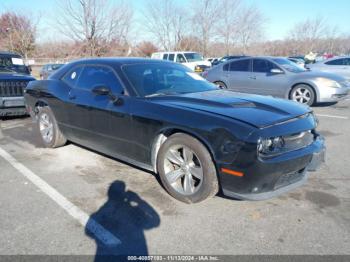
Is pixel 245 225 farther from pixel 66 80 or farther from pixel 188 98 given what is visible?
pixel 66 80

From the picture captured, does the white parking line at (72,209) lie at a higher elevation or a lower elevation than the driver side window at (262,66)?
Result: lower

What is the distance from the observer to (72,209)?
3.32 meters

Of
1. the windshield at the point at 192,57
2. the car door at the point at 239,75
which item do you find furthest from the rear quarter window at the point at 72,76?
the windshield at the point at 192,57

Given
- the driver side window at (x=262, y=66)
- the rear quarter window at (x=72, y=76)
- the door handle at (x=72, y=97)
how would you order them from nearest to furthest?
the door handle at (x=72, y=97) → the rear quarter window at (x=72, y=76) → the driver side window at (x=262, y=66)

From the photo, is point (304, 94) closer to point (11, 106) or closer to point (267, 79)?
point (267, 79)

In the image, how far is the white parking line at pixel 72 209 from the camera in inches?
111

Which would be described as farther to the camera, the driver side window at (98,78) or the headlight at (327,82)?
the headlight at (327,82)

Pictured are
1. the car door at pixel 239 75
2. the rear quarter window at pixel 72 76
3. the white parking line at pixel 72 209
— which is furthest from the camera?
the car door at pixel 239 75

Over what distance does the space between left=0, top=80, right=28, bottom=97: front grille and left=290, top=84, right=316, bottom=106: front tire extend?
24.8 feet

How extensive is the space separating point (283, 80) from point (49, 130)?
273 inches

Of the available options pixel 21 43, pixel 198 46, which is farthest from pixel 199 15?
pixel 21 43

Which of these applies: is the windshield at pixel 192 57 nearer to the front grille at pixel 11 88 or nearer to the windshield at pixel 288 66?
the windshield at pixel 288 66

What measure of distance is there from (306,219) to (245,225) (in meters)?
0.63

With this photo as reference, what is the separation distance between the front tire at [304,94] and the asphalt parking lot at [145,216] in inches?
196
